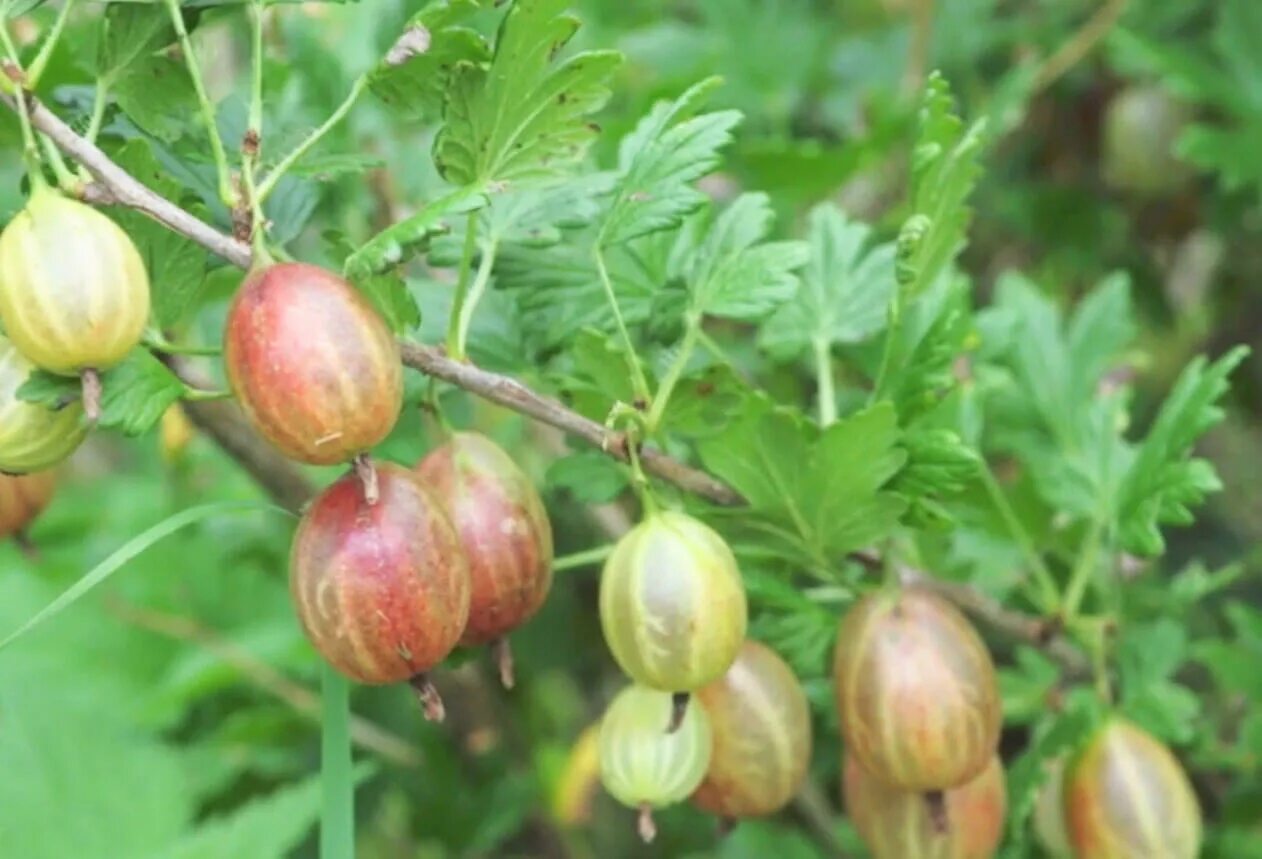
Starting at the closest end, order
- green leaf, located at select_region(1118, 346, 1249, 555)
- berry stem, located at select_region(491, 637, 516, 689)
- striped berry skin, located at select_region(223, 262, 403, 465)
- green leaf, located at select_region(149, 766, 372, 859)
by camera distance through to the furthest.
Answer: striped berry skin, located at select_region(223, 262, 403, 465) → berry stem, located at select_region(491, 637, 516, 689) → green leaf, located at select_region(1118, 346, 1249, 555) → green leaf, located at select_region(149, 766, 372, 859)

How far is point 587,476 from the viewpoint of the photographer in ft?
2.27

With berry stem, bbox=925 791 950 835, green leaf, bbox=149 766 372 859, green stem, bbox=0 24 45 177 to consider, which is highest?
green stem, bbox=0 24 45 177

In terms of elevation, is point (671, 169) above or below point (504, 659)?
above

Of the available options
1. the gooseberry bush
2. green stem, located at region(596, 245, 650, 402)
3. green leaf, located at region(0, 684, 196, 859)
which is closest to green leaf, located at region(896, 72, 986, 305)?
the gooseberry bush

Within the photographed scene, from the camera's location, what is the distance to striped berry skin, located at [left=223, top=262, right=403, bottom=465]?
502 millimetres

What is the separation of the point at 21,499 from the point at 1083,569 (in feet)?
1.69

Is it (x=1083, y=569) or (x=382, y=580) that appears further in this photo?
(x=1083, y=569)

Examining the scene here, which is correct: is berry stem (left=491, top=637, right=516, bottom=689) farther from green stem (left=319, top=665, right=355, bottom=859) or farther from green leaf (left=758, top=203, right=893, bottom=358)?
green leaf (left=758, top=203, right=893, bottom=358)

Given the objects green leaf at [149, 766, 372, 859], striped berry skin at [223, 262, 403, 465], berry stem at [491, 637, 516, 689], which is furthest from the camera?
green leaf at [149, 766, 372, 859]

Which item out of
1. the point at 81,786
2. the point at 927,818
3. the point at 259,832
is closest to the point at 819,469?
the point at 927,818

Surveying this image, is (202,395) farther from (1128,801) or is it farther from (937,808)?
(1128,801)

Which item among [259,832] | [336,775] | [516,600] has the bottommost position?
[259,832]

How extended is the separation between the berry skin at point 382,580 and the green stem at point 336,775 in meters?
0.09

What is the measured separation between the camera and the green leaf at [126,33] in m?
0.60
